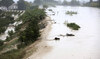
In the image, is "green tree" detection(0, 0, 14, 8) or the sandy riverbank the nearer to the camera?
the sandy riverbank

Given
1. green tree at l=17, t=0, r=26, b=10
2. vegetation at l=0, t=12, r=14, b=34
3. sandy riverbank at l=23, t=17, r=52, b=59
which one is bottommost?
sandy riverbank at l=23, t=17, r=52, b=59

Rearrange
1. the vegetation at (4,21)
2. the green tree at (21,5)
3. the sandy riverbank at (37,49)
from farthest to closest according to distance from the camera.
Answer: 1. the green tree at (21,5)
2. the vegetation at (4,21)
3. the sandy riverbank at (37,49)

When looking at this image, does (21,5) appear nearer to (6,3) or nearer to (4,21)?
(6,3)

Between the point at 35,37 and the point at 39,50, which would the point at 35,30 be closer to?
the point at 35,37

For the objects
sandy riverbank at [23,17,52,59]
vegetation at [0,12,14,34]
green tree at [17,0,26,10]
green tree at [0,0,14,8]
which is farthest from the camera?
green tree at [17,0,26,10]

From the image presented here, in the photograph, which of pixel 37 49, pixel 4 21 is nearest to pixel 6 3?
pixel 4 21

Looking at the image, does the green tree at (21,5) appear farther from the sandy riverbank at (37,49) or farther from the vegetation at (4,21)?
the sandy riverbank at (37,49)

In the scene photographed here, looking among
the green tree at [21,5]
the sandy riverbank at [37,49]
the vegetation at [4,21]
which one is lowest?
the sandy riverbank at [37,49]

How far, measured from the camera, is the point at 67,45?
65.7ft

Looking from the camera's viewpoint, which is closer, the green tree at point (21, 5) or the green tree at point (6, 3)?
the green tree at point (6, 3)

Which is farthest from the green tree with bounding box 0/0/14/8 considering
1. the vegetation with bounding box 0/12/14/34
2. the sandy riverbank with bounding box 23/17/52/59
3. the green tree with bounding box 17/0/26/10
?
the sandy riverbank with bounding box 23/17/52/59

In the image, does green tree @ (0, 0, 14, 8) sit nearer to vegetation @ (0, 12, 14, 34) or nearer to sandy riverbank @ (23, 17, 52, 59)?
vegetation @ (0, 12, 14, 34)

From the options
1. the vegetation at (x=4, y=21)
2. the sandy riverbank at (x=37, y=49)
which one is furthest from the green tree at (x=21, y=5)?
the sandy riverbank at (x=37, y=49)

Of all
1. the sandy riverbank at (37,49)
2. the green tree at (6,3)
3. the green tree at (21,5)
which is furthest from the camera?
the green tree at (21,5)
